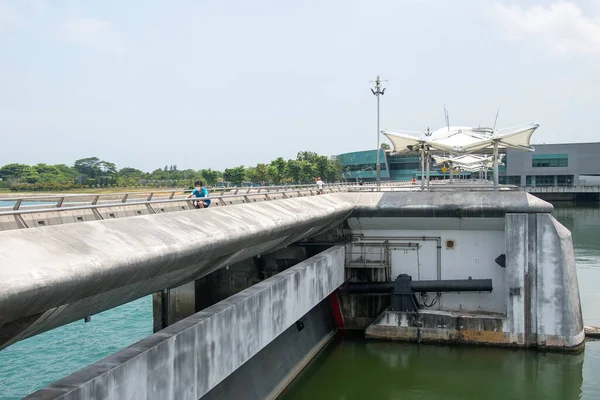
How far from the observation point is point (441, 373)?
18.7m

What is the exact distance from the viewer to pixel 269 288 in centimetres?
1365

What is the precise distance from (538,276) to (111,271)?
16.1 metres

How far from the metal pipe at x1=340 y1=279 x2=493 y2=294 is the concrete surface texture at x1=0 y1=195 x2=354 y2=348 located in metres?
9.96

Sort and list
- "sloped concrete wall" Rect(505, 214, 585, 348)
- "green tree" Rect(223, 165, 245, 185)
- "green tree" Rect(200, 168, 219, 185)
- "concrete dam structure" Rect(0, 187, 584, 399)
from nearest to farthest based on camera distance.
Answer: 1. "concrete dam structure" Rect(0, 187, 584, 399)
2. "sloped concrete wall" Rect(505, 214, 585, 348)
3. "green tree" Rect(223, 165, 245, 185)
4. "green tree" Rect(200, 168, 219, 185)

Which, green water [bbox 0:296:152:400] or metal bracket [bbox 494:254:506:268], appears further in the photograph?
metal bracket [bbox 494:254:506:268]

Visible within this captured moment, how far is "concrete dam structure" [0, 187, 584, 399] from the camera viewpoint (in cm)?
766

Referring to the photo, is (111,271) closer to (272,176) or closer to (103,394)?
(103,394)

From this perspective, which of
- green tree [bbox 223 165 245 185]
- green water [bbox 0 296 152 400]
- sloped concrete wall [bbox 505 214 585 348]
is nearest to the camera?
green water [bbox 0 296 152 400]

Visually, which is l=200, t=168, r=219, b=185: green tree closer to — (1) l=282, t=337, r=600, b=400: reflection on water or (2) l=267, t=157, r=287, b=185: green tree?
(2) l=267, t=157, r=287, b=185: green tree

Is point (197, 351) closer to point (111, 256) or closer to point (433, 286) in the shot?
point (111, 256)

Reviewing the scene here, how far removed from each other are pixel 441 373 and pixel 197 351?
1059 centimetres

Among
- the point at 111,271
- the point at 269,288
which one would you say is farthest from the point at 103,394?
the point at 269,288

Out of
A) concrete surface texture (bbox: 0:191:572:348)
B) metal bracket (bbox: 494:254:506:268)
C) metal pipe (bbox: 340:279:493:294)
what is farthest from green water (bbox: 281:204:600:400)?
concrete surface texture (bbox: 0:191:572:348)

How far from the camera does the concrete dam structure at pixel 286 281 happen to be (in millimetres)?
7660
